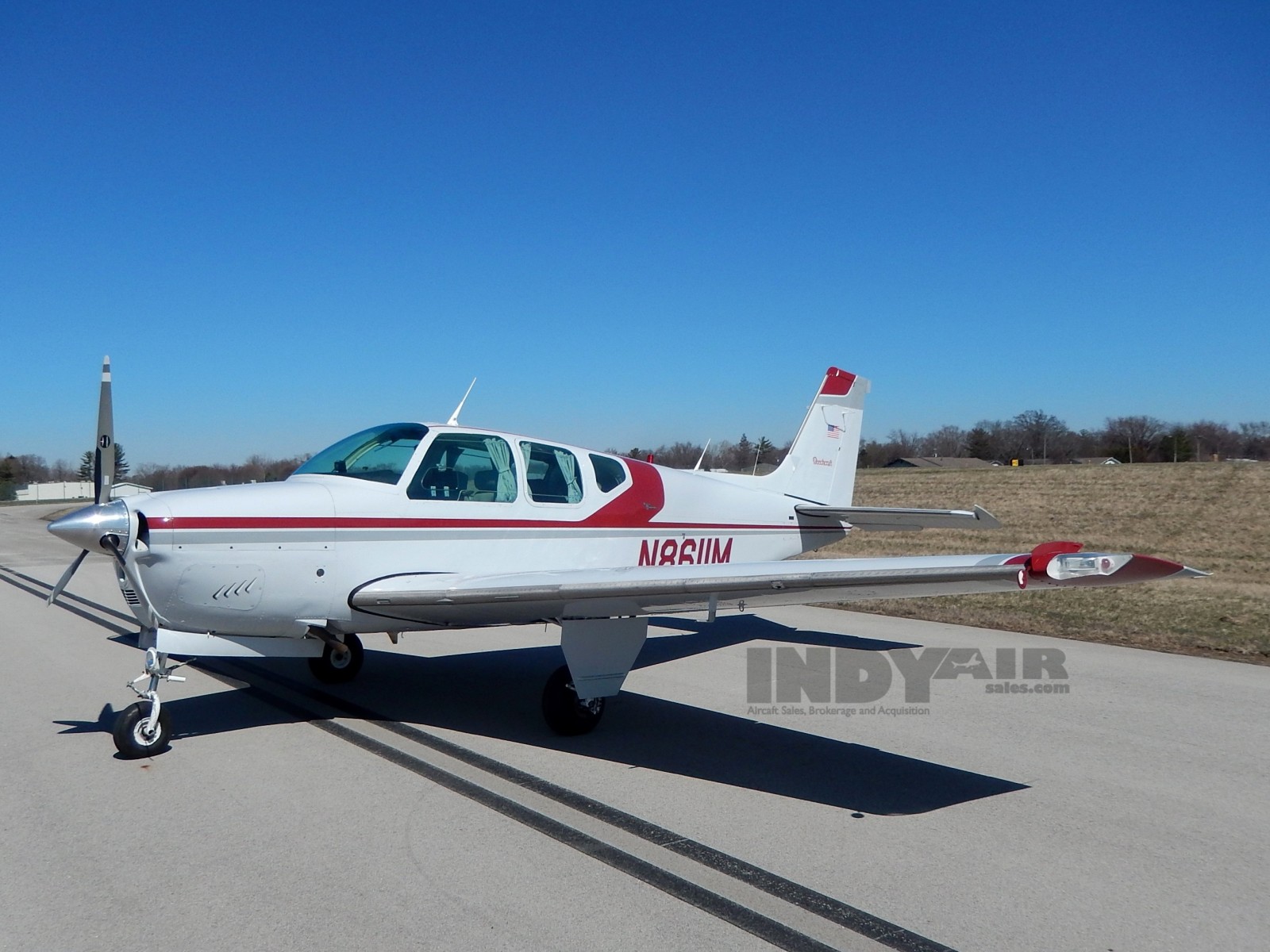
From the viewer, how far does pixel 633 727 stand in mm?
6320

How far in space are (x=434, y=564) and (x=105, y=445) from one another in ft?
8.01

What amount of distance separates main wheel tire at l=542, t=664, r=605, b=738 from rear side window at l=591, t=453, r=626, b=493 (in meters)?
1.75

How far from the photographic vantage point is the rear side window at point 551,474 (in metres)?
6.76

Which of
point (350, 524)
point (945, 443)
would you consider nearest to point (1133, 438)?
point (945, 443)

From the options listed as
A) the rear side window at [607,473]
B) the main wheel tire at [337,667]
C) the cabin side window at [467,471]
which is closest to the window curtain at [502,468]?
the cabin side window at [467,471]

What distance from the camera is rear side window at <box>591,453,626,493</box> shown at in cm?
730

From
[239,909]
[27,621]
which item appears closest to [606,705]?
[239,909]

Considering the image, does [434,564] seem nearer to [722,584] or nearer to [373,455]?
[373,455]

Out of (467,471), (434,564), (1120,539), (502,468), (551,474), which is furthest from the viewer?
(1120,539)

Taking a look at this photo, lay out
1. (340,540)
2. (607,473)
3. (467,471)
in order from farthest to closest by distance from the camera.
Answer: (607,473) → (467,471) → (340,540)

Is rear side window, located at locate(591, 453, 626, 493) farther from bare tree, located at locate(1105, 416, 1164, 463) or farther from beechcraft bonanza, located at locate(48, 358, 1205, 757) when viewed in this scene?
bare tree, located at locate(1105, 416, 1164, 463)

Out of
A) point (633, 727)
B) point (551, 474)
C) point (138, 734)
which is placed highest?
point (551, 474)

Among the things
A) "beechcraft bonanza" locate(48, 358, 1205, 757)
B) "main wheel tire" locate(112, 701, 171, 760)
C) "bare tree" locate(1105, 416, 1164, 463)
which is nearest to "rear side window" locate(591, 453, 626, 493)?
"beechcraft bonanza" locate(48, 358, 1205, 757)

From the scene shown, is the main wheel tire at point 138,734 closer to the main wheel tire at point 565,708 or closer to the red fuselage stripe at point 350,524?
the red fuselage stripe at point 350,524
